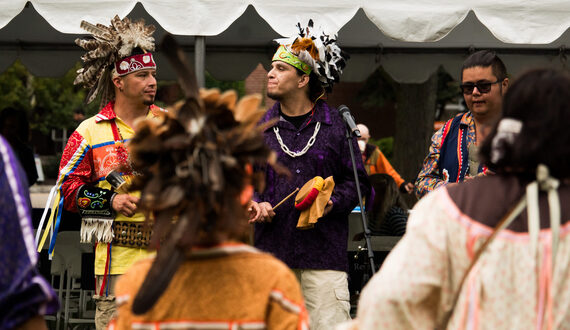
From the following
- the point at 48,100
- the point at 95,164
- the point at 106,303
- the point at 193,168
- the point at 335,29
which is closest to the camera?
the point at 193,168

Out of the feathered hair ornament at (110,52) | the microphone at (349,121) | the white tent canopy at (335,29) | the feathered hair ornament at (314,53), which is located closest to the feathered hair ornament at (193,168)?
the feathered hair ornament at (110,52)

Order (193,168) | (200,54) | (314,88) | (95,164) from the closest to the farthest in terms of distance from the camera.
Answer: (193,168) < (95,164) < (314,88) < (200,54)

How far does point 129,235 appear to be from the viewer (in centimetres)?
478

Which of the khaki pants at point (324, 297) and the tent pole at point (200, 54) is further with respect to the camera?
the tent pole at point (200, 54)

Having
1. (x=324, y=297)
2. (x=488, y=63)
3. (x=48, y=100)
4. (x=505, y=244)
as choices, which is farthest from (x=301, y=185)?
(x=48, y=100)

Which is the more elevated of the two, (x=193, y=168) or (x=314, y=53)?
(x=314, y=53)

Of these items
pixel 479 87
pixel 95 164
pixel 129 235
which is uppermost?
pixel 479 87

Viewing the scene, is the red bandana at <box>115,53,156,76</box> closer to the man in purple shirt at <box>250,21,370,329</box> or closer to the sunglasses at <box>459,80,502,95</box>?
the man in purple shirt at <box>250,21,370,329</box>

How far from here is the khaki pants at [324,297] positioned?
16.7 ft

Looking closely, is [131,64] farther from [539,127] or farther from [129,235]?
[539,127]

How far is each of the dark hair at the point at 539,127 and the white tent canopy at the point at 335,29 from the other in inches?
136

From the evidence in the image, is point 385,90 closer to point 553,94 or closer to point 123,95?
point 123,95

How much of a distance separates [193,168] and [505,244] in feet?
2.99

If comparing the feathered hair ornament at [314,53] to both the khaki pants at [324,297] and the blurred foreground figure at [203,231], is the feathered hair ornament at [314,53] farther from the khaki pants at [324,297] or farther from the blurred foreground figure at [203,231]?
the blurred foreground figure at [203,231]
